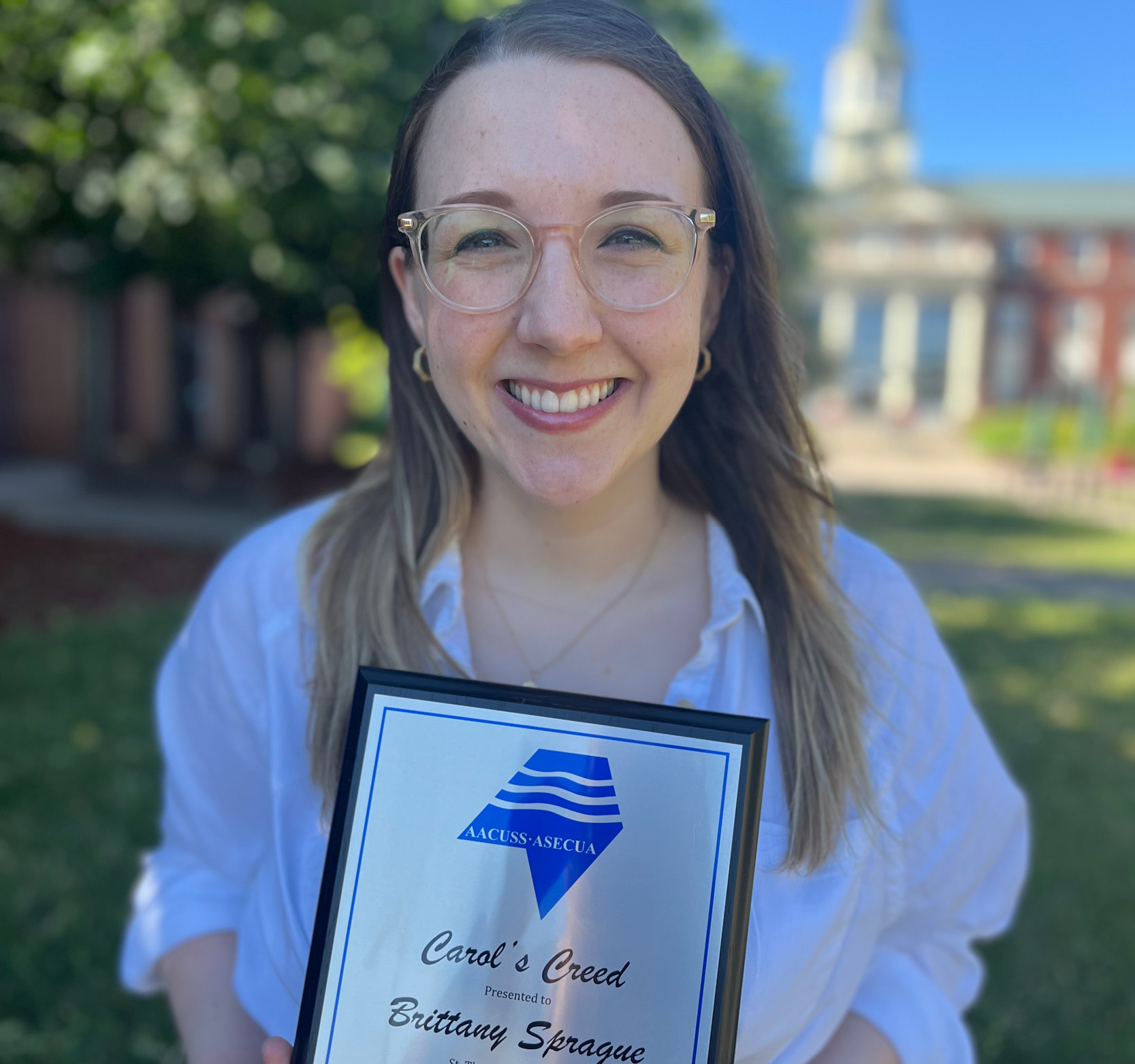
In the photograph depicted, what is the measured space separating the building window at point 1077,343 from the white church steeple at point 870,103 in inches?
1366

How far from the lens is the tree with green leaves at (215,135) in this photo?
6566 millimetres

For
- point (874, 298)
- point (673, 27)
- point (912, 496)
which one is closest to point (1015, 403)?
point (874, 298)

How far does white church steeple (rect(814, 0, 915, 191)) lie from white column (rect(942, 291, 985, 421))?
34241mm

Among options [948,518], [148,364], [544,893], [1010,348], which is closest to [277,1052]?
[544,893]

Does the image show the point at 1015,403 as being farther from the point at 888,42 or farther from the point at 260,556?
the point at 260,556

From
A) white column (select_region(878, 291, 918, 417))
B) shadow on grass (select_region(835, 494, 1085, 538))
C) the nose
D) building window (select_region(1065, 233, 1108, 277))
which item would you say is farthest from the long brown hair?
building window (select_region(1065, 233, 1108, 277))

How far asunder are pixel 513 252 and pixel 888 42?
92.3m

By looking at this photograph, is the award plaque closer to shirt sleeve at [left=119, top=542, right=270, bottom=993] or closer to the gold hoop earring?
shirt sleeve at [left=119, top=542, right=270, bottom=993]

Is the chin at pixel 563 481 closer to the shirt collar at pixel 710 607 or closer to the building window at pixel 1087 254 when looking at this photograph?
the shirt collar at pixel 710 607

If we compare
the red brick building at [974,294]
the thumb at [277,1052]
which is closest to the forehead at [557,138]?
the thumb at [277,1052]

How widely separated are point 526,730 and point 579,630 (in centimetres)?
47

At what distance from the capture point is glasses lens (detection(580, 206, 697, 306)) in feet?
4.36

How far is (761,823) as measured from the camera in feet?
4.74

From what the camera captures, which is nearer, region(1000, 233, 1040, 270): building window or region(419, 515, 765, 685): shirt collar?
region(419, 515, 765, 685): shirt collar
